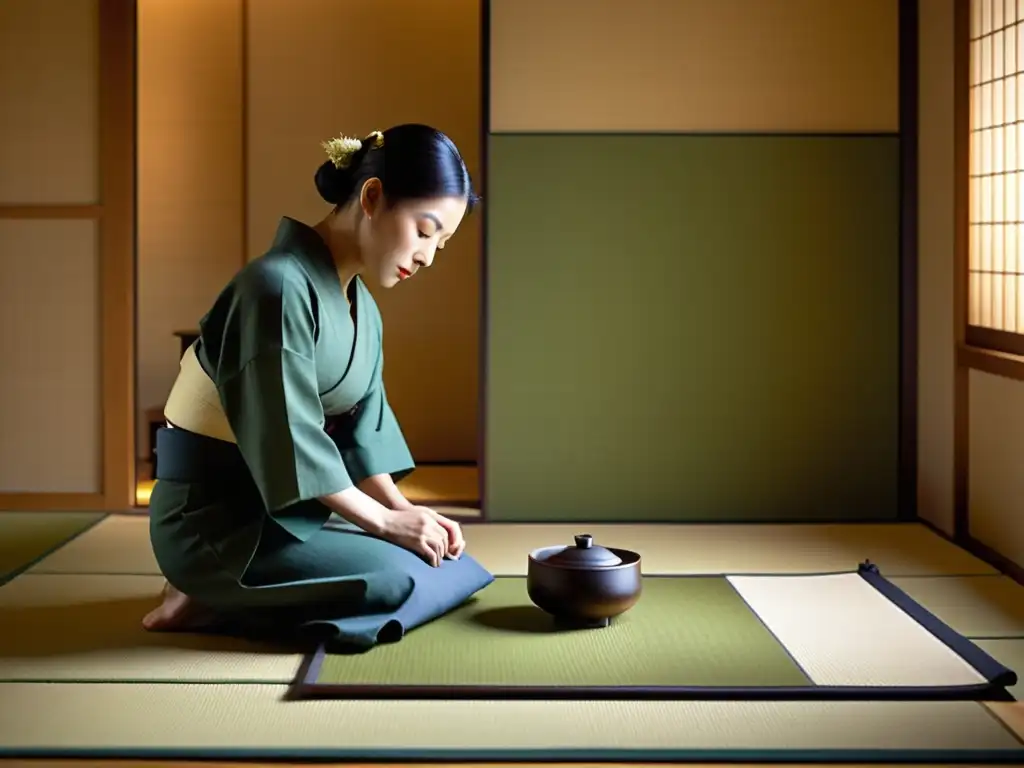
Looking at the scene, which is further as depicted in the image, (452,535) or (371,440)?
(371,440)

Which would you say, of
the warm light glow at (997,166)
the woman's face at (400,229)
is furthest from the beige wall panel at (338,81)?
the woman's face at (400,229)

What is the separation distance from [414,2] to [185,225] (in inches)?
56.6

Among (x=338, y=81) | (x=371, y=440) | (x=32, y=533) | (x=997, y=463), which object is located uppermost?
(x=338, y=81)

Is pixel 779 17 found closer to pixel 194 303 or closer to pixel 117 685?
pixel 194 303

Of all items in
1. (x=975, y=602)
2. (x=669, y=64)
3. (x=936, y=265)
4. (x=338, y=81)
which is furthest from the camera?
(x=338, y=81)

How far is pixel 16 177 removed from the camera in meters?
5.39

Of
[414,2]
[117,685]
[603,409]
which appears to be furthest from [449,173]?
[414,2]

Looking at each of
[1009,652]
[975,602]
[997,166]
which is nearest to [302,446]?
[1009,652]

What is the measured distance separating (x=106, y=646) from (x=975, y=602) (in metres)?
2.29

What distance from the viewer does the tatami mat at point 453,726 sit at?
2729mm

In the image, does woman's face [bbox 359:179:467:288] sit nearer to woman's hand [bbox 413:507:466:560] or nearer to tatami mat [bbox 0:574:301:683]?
woman's hand [bbox 413:507:466:560]

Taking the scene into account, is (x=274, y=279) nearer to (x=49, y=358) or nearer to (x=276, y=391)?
(x=276, y=391)

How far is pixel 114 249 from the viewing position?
537 centimetres

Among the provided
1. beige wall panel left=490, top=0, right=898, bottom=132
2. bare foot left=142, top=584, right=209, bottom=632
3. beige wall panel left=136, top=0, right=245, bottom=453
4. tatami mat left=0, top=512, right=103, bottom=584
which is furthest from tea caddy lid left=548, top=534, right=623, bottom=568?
beige wall panel left=136, top=0, right=245, bottom=453
